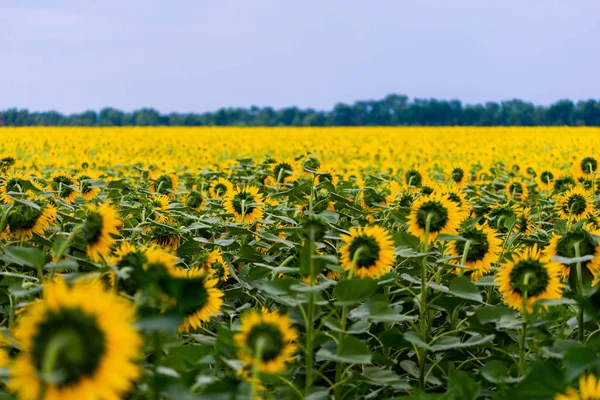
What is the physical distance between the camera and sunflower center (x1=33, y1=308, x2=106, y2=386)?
0.89 m

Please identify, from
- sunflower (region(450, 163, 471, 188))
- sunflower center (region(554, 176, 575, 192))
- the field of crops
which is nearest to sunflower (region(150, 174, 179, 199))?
the field of crops

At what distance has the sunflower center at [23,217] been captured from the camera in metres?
2.02

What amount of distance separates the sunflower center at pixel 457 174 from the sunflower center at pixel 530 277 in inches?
87.9

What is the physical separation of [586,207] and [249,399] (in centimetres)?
224

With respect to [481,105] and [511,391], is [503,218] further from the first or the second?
[481,105]

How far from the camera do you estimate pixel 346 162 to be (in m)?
12.2

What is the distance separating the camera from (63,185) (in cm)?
290

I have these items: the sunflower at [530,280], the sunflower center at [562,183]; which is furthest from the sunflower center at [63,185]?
the sunflower center at [562,183]

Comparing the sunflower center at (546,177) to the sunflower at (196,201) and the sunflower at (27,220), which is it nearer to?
the sunflower at (196,201)

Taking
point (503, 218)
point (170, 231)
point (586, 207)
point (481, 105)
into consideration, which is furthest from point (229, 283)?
point (481, 105)

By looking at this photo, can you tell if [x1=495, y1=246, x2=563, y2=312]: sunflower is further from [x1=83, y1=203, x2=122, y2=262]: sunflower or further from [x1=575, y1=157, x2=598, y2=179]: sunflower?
[x1=575, y1=157, x2=598, y2=179]: sunflower

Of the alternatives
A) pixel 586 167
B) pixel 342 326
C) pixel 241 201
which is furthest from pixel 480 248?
pixel 586 167

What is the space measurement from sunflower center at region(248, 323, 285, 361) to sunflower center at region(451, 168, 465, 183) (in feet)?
9.00

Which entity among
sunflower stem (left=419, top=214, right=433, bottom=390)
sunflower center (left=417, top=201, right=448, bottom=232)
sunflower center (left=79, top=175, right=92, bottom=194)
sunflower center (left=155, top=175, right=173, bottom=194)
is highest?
sunflower center (left=417, top=201, right=448, bottom=232)
